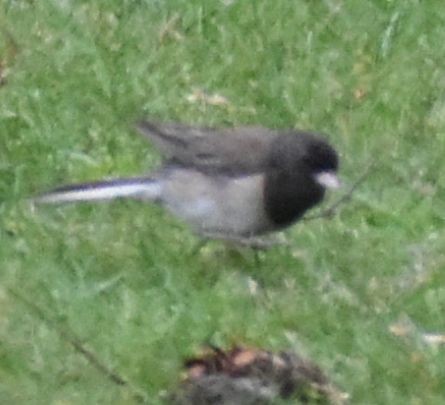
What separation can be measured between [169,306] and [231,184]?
0.63 m

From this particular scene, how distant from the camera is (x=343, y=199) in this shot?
675cm

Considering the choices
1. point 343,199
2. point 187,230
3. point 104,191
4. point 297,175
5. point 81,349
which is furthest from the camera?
point 343,199

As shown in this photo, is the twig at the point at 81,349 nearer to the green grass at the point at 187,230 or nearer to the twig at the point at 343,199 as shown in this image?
the green grass at the point at 187,230

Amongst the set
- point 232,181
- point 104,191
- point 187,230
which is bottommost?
point 187,230

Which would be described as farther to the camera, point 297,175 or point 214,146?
point 214,146

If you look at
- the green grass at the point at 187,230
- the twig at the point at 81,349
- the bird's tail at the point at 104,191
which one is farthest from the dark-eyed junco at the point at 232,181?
the twig at the point at 81,349

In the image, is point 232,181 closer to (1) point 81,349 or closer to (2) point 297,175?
(2) point 297,175

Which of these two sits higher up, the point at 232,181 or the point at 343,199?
the point at 232,181

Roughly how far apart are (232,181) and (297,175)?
22 cm

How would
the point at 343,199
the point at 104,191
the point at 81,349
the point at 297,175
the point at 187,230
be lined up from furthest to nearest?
the point at 343,199 < the point at 187,230 < the point at 104,191 < the point at 297,175 < the point at 81,349

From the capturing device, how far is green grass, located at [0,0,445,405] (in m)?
5.52

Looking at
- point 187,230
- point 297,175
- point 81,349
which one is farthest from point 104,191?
point 81,349

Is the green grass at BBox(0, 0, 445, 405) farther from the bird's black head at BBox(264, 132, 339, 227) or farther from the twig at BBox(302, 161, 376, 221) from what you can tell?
the bird's black head at BBox(264, 132, 339, 227)

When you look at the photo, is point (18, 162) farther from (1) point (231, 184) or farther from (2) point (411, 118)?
(2) point (411, 118)
